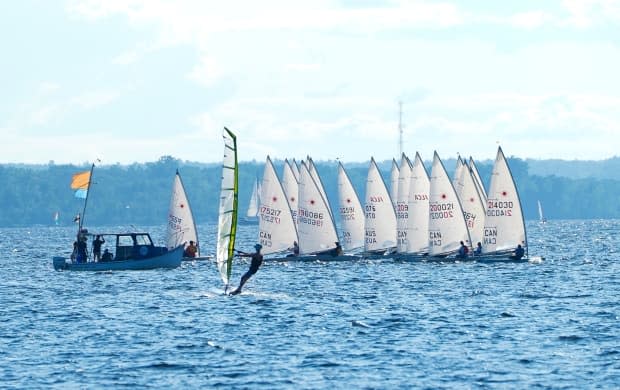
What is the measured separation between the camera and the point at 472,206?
85.6m

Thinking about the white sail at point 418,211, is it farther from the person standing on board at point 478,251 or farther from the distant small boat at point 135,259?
the distant small boat at point 135,259

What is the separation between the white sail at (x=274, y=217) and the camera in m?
84.6

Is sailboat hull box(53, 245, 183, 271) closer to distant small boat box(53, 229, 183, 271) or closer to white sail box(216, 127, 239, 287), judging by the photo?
distant small boat box(53, 229, 183, 271)

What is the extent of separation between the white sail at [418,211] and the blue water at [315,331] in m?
8.87

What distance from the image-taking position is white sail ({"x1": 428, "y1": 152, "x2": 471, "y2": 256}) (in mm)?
81562

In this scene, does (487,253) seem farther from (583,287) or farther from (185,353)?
(185,353)

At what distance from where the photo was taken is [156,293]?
62.8 meters

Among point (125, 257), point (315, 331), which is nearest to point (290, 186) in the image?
point (125, 257)

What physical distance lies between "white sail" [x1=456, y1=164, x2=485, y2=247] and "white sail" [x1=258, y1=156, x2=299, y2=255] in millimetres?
10335

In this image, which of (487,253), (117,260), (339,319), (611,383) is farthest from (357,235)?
(611,383)

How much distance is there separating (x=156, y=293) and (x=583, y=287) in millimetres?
19953

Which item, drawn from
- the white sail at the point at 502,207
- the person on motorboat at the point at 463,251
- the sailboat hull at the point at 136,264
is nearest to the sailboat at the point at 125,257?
the sailboat hull at the point at 136,264

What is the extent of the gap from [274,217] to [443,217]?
10291mm

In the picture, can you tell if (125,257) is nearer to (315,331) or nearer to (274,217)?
(274,217)
